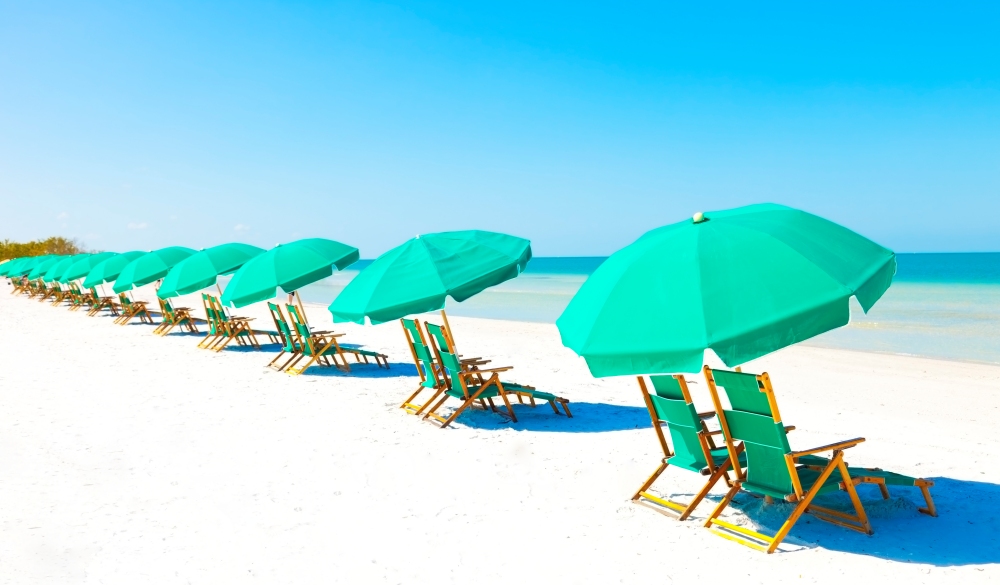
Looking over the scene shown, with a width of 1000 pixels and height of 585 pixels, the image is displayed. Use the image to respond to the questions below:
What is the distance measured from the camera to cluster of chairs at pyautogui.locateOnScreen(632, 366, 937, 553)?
3.78 m

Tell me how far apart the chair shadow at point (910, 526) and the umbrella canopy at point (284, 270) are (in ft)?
22.7

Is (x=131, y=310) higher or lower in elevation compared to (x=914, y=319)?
higher

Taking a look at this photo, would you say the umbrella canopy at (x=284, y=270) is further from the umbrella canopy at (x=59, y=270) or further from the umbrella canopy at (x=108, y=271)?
the umbrella canopy at (x=59, y=270)

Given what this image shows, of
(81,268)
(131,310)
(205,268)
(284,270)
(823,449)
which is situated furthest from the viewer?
(81,268)

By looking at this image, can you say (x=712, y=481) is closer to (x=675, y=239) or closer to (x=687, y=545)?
(x=687, y=545)

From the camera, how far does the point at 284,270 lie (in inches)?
399

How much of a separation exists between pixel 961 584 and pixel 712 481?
4.25ft

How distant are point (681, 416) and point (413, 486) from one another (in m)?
2.03

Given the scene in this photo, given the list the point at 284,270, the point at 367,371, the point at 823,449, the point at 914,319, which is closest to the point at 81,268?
the point at 284,270

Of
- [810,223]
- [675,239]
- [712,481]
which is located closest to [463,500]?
[712,481]

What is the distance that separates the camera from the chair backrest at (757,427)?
372cm

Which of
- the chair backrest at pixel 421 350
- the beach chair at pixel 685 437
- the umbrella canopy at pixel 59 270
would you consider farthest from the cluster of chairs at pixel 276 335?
the beach chair at pixel 685 437

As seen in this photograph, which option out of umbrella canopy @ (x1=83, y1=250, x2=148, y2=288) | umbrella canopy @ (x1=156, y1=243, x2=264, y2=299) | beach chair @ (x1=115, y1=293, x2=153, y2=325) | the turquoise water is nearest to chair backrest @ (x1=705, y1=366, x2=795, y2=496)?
the turquoise water

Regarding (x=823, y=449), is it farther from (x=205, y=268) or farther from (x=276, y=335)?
(x=205, y=268)
